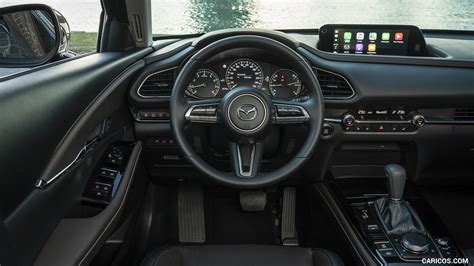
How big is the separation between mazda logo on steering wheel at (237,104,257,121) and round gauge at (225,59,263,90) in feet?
1.08

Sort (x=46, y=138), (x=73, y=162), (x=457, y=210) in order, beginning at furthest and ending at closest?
(x=457, y=210)
(x=73, y=162)
(x=46, y=138)

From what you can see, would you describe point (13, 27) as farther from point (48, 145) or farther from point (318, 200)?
point (318, 200)

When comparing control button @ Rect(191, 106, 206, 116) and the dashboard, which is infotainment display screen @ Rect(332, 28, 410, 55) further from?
control button @ Rect(191, 106, 206, 116)

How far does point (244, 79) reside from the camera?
7.13ft

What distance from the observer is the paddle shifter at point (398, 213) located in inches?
80.5

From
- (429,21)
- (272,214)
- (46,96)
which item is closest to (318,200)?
(272,214)

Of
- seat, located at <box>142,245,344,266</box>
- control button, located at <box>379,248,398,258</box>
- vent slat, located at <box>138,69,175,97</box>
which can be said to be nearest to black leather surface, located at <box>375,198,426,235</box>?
control button, located at <box>379,248,398,258</box>

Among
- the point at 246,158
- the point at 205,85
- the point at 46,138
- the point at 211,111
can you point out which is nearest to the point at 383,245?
the point at 246,158

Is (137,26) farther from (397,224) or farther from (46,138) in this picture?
(397,224)

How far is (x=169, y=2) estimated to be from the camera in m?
2.41

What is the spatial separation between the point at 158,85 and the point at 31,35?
0.58 m

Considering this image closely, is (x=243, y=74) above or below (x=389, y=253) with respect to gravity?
above

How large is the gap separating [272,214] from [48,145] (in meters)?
1.63

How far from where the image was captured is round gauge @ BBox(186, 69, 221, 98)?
7.05 feet
